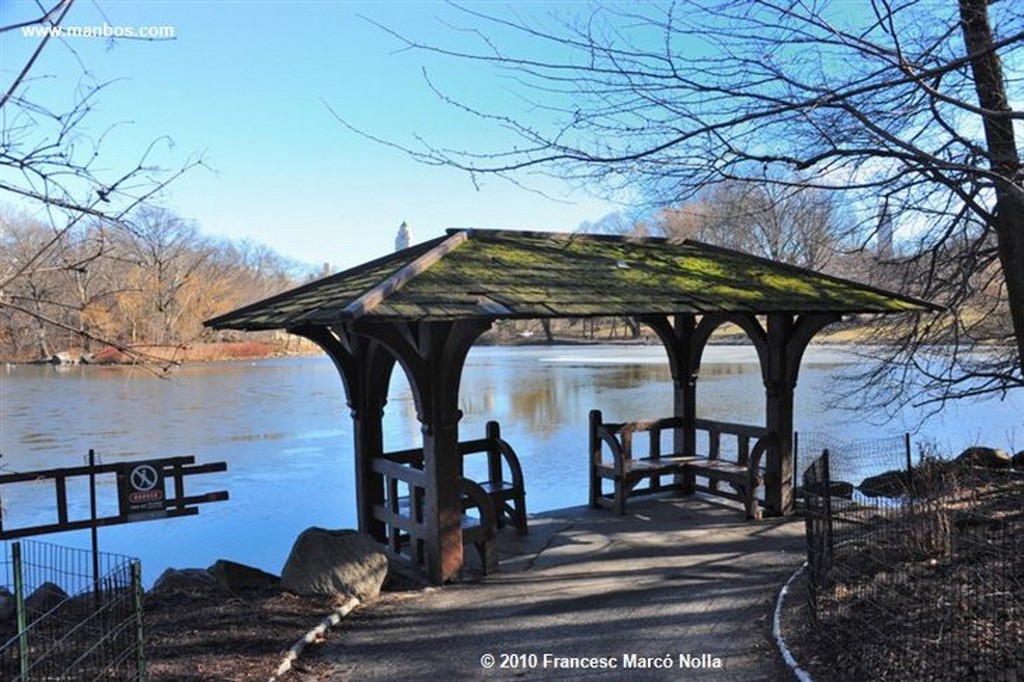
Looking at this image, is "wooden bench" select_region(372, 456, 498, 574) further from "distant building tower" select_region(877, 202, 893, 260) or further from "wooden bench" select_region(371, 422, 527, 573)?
"distant building tower" select_region(877, 202, 893, 260)

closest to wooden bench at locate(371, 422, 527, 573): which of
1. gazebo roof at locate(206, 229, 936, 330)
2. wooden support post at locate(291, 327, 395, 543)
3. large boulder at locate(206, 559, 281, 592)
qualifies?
wooden support post at locate(291, 327, 395, 543)

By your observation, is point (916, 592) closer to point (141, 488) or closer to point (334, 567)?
point (334, 567)

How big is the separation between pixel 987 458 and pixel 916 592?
21.8ft

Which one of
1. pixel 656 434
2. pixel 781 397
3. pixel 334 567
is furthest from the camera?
pixel 656 434

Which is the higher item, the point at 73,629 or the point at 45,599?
the point at 73,629

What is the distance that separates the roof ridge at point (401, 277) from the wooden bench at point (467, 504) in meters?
1.60

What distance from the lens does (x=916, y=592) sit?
454cm

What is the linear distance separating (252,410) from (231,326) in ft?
43.7

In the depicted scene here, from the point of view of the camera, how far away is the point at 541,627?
5.31 m

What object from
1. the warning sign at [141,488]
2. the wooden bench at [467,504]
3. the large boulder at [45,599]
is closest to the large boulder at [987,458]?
the wooden bench at [467,504]

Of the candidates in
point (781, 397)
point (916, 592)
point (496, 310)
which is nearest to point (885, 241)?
point (781, 397)

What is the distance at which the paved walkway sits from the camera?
4633mm

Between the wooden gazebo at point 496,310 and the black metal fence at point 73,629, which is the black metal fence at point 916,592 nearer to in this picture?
the wooden gazebo at point 496,310

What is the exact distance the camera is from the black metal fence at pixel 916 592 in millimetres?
3752
